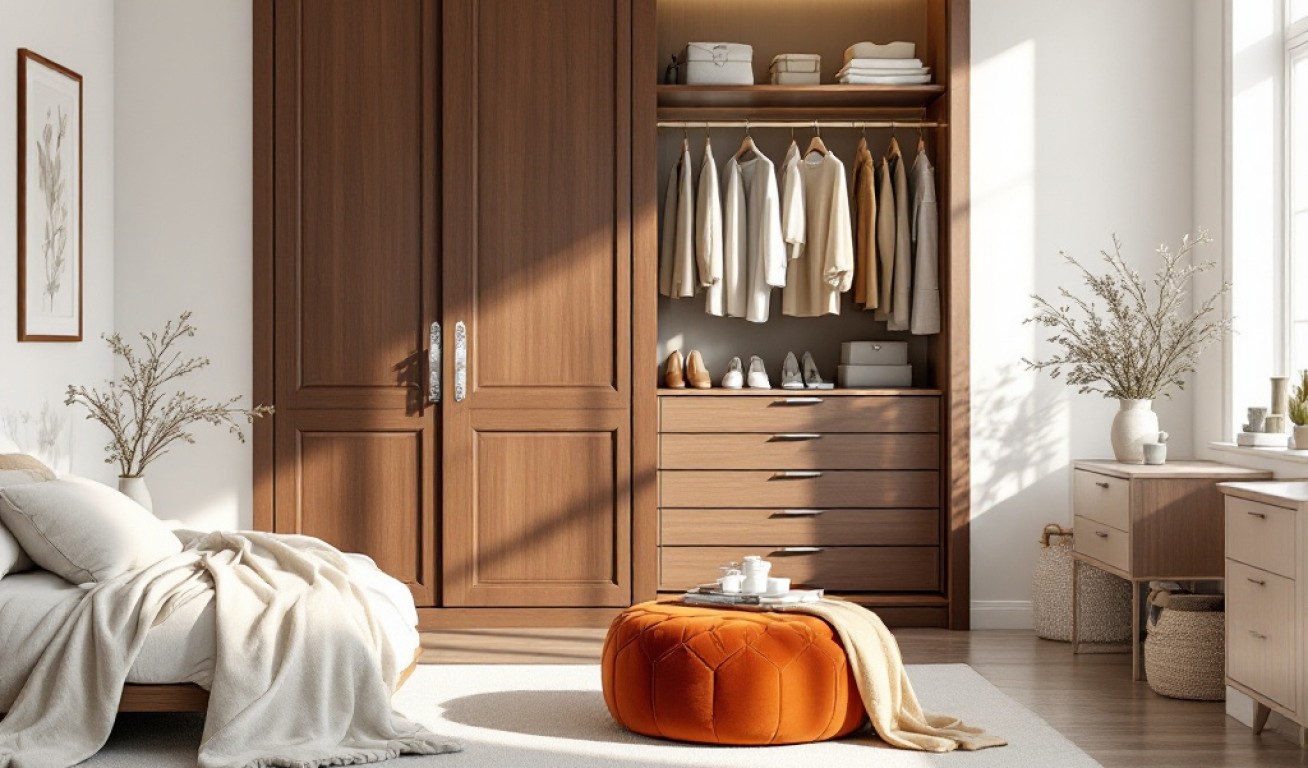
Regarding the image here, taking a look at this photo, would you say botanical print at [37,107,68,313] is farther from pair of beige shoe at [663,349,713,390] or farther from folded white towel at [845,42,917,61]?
folded white towel at [845,42,917,61]

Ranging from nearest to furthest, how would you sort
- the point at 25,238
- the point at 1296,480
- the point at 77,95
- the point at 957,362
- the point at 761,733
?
the point at 761,733, the point at 1296,480, the point at 25,238, the point at 77,95, the point at 957,362

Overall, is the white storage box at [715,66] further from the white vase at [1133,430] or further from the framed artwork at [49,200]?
the framed artwork at [49,200]

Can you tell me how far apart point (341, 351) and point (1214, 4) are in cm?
347

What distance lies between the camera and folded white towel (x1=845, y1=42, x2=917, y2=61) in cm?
546

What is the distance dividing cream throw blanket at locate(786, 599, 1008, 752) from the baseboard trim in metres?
1.68

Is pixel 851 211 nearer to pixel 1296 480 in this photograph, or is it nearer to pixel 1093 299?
pixel 1093 299

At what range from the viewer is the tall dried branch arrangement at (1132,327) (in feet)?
16.4

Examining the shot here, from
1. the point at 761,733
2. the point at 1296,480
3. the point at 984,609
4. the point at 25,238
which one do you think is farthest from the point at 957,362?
the point at 25,238

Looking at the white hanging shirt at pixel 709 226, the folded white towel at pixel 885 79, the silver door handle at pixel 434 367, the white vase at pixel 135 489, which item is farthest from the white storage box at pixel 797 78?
the white vase at pixel 135 489

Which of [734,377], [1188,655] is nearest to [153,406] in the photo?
[734,377]

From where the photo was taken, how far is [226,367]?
538 centimetres

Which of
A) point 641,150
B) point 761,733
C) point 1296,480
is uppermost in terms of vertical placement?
point 641,150

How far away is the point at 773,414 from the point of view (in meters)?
5.36

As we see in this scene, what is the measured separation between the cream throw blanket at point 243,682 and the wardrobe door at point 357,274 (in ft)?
5.71
